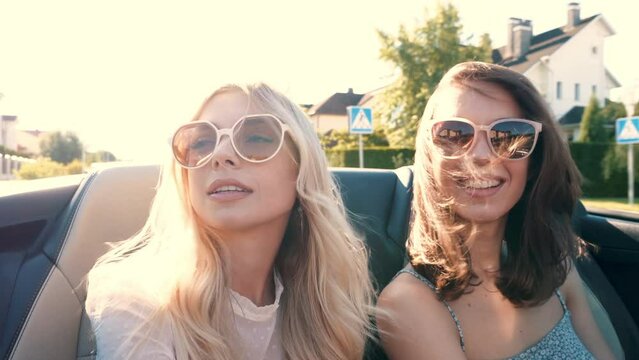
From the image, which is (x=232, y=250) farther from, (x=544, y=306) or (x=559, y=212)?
(x=559, y=212)

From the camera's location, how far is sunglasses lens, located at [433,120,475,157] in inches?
66.7

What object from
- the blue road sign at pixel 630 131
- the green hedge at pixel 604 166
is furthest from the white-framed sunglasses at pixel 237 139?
the green hedge at pixel 604 166

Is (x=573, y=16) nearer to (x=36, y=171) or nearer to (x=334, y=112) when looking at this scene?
(x=334, y=112)

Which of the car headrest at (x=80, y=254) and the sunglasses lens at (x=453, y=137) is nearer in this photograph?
the car headrest at (x=80, y=254)

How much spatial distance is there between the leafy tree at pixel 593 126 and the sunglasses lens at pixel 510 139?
1995 centimetres

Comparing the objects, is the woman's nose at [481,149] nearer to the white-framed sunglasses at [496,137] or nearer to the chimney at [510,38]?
the white-framed sunglasses at [496,137]

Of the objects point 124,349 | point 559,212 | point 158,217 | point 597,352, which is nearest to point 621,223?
point 559,212

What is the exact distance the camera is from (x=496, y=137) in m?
1.70

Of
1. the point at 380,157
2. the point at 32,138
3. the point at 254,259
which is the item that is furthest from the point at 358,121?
the point at 32,138

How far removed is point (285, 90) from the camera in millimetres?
1596

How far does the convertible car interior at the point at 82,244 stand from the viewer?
1.59 meters

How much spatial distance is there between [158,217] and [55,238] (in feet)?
1.23

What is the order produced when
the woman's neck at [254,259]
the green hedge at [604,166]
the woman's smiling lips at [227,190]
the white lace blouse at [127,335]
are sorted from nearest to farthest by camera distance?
1. the white lace blouse at [127,335]
2. the woman's smiling lips at [227,190]
3. the woman's neck at [254,259]
4. the green hedge at [604,166]

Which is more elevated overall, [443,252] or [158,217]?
[158,217]
